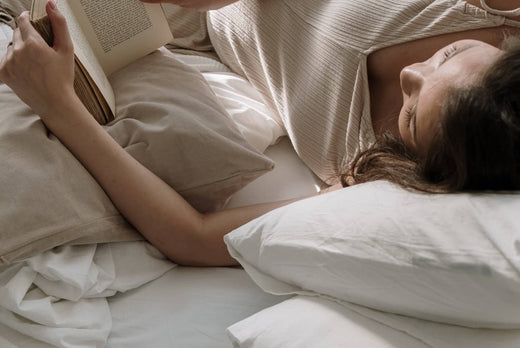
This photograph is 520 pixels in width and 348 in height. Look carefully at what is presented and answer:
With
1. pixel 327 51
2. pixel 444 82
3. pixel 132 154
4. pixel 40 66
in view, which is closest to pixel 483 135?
pixel 444 82

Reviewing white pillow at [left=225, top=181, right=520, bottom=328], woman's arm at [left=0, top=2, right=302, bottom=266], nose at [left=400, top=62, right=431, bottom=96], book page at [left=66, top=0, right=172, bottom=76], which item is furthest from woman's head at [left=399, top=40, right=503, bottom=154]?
book page at [left=66, top=0, right=172, bottom=76]

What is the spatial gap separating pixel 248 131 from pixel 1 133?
46 cm

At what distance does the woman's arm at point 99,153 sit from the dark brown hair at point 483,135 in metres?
0.36

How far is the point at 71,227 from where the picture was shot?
77 centimetres

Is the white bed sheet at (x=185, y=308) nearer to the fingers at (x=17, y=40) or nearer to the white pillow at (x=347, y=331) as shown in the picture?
the white pillow at (x=347, y=331)

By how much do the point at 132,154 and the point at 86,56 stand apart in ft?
0.62

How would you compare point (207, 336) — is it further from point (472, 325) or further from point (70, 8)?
point (70, 8)

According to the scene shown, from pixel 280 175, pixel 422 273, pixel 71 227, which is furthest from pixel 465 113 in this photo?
pixel 71 227

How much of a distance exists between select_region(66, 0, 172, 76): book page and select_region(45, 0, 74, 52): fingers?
0.11 meters

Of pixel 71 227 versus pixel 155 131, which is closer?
pixel 71 227

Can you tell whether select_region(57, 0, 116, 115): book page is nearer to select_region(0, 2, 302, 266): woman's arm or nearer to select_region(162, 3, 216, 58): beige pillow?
select_region(0, 2, 302, 266): woman's arm

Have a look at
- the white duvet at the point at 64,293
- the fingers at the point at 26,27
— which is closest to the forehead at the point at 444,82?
the white duvet at the point at 64,293

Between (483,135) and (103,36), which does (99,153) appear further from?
(483,135)

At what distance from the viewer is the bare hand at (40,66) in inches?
31.9
